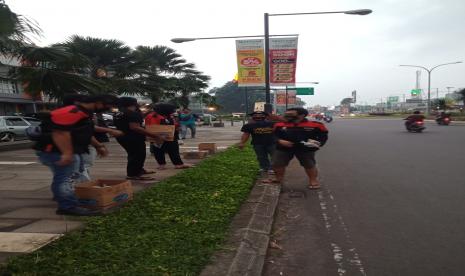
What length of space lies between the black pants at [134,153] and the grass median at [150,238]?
3.20 feet

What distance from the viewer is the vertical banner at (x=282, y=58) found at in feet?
41.7

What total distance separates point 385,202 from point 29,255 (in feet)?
15.8

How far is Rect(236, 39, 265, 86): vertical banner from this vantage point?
12742 millimetres

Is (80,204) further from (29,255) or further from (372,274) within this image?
(372,274)

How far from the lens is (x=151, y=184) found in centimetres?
714

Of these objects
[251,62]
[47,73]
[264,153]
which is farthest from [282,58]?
[47,73]

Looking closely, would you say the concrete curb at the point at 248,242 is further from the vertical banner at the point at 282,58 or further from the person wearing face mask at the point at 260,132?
the vertical banner at the point at 282,58

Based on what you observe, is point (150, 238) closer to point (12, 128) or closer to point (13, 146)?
point (13, 146)

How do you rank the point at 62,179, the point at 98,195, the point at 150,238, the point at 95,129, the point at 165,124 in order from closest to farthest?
the point at 150,238, the point at 62,179, the point at 98,195, the point at 95,129, the point at 165,124

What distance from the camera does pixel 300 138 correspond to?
7070 millimetres

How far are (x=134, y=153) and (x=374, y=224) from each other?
14.0 ft

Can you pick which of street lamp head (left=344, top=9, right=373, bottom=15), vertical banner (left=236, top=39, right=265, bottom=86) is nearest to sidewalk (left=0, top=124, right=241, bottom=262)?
vertical banner (left=236, top=39, right=265, bottom=86)

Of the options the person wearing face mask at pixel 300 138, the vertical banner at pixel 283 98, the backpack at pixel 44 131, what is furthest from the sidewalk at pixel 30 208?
the vertical banner at pixel 283 98

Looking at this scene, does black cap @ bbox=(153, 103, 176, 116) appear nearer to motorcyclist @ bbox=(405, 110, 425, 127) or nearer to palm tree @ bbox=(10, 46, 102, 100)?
palm tree @ bbox=(10, 46, 102, 100)
